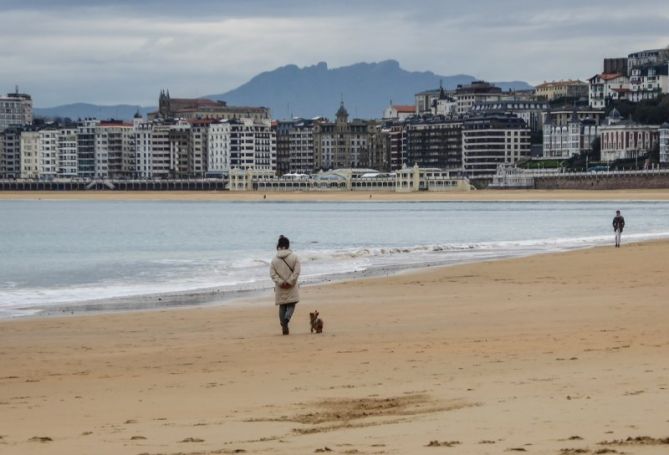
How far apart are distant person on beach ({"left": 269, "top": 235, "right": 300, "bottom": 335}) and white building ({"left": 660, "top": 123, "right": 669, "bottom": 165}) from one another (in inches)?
6626

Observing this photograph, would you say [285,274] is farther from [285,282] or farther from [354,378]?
[354,378]

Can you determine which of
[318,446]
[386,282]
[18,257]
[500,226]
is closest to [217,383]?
[318,446]

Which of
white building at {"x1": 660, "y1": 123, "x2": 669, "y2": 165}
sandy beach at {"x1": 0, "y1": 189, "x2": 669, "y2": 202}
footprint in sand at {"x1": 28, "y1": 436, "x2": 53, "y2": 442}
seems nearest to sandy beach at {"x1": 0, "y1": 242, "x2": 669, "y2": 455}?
footprint in sand at {"x1": 28, "y1": 436, "x2": 53, "y2": 442}

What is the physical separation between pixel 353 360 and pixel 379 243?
1491 inches

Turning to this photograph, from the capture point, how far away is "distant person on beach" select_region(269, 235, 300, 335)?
1797cm

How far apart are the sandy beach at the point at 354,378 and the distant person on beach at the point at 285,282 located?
0.31m

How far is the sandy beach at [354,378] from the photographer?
375 inches

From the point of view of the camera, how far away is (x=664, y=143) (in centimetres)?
18388

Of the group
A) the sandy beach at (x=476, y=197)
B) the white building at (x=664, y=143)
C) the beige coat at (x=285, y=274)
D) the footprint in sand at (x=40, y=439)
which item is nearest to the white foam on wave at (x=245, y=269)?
the beige coat at (x=285, y=274)

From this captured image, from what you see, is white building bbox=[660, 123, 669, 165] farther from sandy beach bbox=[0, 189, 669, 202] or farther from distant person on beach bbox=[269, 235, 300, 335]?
distant person on beach bbox=[269, 235, 300, 335]

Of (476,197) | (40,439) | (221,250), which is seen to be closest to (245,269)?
(221,250)

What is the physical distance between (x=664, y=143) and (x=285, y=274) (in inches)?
6758

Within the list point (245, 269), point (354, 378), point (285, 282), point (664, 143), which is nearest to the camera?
point (354, 378)

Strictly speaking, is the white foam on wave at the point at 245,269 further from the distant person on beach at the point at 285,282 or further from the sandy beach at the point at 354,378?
the distant person on beach at the point at 285,282
